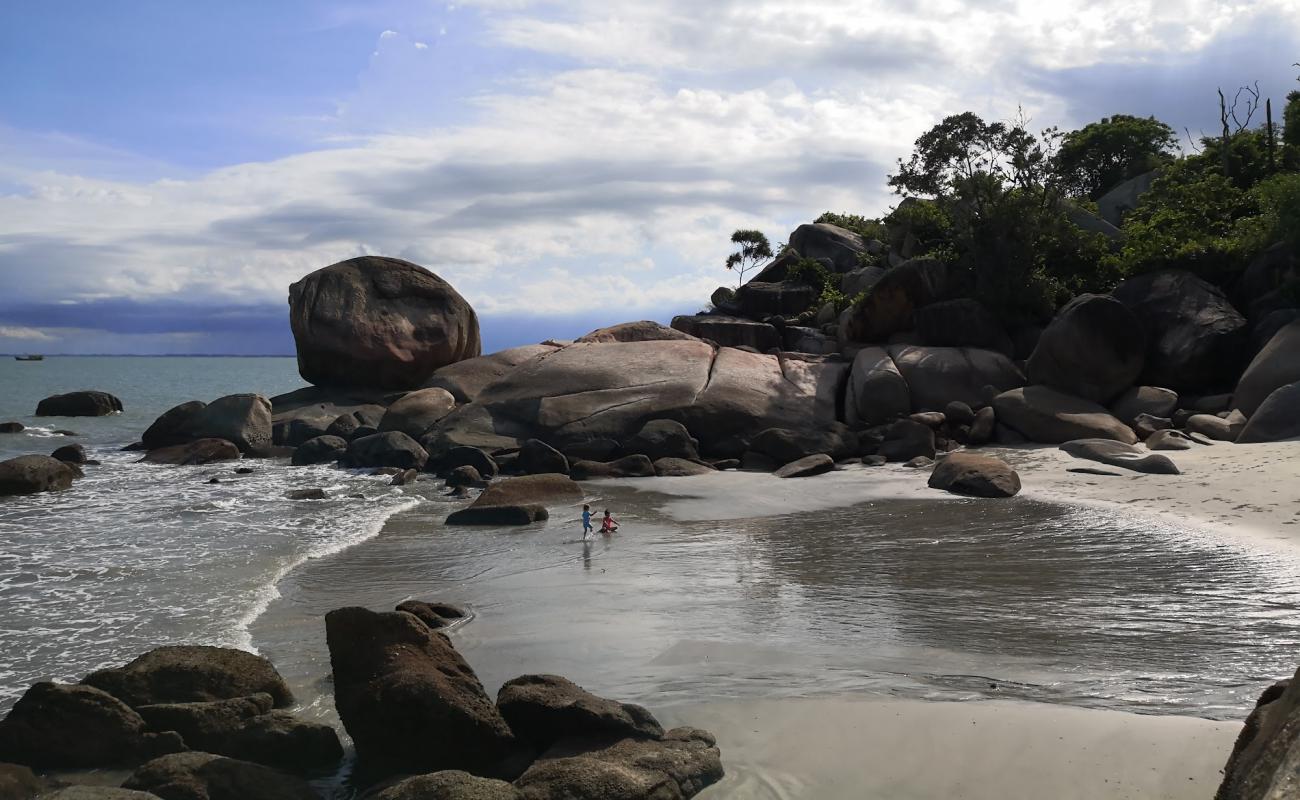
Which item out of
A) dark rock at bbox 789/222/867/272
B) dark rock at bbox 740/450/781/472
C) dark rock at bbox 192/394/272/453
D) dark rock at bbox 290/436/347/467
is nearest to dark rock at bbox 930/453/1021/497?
dark rock at bbox 740/450/781/472

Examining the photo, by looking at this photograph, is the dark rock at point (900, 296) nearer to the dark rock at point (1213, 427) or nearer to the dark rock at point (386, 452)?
the dark rock at point (1213, 427)

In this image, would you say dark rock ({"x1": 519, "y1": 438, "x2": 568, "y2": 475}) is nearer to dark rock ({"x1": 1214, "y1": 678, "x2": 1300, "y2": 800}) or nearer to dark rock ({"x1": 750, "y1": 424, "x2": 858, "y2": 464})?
dark rock ({"x1": 750, "y1": 424, "x2": 858, "y2": 464})

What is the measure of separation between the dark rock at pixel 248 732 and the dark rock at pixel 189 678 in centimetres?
31

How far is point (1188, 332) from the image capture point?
20.9 meters

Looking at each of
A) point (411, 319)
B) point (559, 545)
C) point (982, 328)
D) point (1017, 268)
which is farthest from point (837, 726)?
point (411, 319)

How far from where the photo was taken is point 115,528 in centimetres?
1423

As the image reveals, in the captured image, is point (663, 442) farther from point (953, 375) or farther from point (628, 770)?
point (628, 770)

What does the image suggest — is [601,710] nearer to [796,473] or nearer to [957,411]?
[796,473]

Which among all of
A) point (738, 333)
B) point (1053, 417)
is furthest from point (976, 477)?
point (738, 333)

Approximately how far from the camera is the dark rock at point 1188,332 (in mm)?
20547

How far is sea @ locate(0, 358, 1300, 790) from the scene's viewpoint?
6.88 m

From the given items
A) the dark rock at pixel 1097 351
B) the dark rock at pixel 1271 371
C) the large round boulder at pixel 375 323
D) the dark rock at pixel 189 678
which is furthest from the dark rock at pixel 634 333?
the dark rock at pixel 189 678

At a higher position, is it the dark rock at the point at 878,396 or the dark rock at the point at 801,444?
the dark rock at the point at 878,396

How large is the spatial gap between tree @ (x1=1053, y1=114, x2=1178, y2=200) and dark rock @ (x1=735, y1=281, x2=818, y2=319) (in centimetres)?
1984
